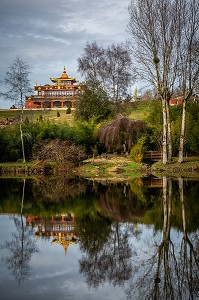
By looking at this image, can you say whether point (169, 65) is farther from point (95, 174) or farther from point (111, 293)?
point (111, 293)

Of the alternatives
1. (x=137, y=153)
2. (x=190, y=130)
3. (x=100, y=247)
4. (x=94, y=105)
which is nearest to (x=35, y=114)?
(x=94, y=105)

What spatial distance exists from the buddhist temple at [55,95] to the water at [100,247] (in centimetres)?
5893

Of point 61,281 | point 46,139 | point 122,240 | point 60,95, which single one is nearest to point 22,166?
point 46,139

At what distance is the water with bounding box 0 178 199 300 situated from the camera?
19.5 ft

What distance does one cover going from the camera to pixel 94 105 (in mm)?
39688

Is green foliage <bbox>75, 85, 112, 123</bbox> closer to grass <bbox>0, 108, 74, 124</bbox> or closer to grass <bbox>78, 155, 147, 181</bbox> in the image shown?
grass <bbox>78, 155, 147, 181</bbox>

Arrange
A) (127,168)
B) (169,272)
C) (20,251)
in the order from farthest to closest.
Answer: (127,168)
(20,251)
(169,272)

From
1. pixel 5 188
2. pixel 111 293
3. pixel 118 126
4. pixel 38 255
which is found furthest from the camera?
pixel 118 126

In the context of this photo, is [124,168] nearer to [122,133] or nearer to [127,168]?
[127,168]

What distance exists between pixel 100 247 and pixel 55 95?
6785 cm

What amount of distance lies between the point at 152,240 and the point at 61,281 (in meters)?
2.88

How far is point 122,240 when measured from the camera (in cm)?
870

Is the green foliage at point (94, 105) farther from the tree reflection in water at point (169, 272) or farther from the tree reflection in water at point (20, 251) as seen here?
the tree reflection in water at point (169, 272)

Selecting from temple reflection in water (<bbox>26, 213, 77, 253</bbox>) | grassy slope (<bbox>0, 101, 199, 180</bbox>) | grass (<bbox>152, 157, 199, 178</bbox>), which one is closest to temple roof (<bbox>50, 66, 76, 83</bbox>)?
grassy slope (<bbox>0, 101, 199, 180</bbox>)
